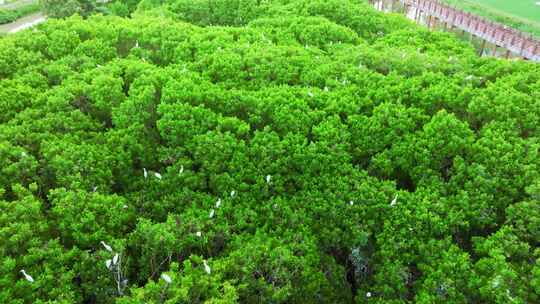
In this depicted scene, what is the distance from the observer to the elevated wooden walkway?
17.6 meters

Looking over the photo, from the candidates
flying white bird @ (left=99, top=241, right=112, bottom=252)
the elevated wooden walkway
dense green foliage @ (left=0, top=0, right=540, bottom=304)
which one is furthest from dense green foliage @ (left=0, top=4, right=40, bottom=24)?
the elevated wooden walkway

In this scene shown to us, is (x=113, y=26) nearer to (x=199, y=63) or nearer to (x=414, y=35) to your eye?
(x=199, y=63)

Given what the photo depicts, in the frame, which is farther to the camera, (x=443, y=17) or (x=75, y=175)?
(x=443, y=17)

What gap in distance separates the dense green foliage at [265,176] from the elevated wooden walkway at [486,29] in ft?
22.6

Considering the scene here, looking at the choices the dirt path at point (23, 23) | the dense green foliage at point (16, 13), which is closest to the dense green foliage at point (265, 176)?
the dirt path at point (23, 23)

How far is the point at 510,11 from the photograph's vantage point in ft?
96.2

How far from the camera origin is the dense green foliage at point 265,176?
305 inches

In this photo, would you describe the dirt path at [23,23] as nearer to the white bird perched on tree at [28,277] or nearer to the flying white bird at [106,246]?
the flying white bird at [106,246]

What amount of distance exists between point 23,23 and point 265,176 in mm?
26675

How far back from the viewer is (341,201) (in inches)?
362

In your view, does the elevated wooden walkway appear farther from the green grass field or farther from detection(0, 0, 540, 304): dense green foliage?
detection(0, 0, 540, 304): dense green foliage

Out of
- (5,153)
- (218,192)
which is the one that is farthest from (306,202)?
(5,153)

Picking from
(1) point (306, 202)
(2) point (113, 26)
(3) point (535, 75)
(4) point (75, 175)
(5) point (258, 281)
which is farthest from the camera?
(2) point (113, 26)

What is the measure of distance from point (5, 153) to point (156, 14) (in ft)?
33.8
